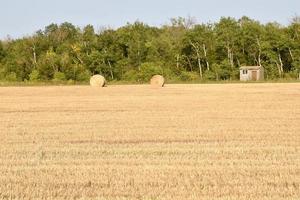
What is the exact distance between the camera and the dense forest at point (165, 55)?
2827 inches

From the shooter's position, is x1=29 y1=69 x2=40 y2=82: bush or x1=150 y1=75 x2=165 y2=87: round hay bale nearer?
x1=150 y1=75 x2=165 y2=87: round hay bale

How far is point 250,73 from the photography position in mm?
68750

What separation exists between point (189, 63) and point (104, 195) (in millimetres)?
68732

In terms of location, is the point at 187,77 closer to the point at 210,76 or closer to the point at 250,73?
the point at 210,76

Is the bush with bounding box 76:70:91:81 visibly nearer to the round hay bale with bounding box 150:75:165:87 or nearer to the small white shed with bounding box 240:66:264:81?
the small white shed with bounding box 240:66:264:81

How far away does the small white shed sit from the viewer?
68.7 m

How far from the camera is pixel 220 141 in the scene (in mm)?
13234

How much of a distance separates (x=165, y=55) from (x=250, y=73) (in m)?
13.2

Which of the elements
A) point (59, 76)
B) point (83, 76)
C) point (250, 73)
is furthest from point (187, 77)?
point (59, 76)

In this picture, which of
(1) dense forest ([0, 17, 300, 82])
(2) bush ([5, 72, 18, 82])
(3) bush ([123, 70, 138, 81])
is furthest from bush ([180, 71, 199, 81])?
(2) bush ([5, 72, 18, 82])

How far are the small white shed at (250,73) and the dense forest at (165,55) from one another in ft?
5.04

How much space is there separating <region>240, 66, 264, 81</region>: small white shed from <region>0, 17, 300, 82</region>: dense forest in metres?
1.54

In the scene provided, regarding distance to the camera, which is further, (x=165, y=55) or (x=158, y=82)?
(x=165, y=55)

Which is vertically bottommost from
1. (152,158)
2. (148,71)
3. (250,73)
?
(152,158)
